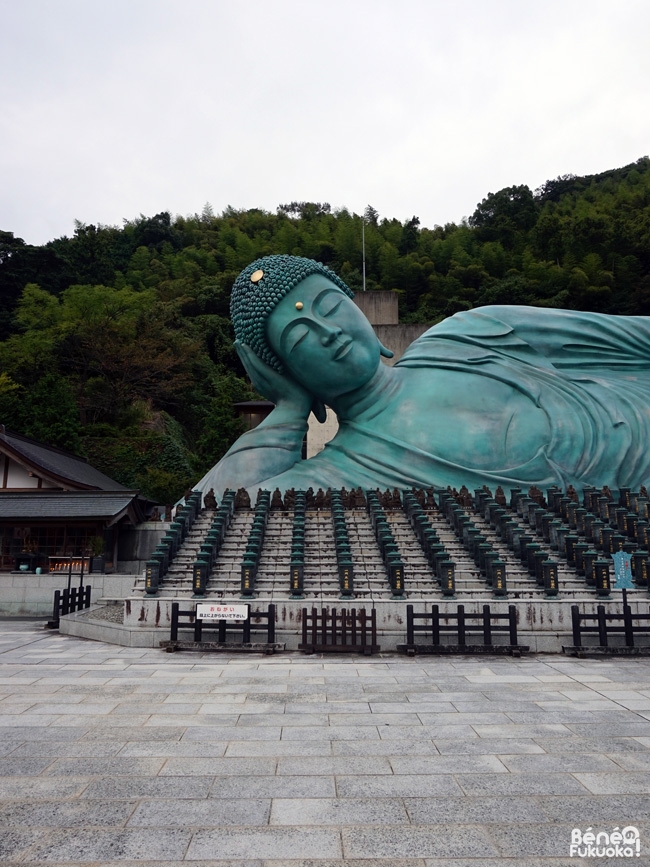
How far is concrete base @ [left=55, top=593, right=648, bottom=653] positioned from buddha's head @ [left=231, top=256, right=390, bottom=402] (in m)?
7.59

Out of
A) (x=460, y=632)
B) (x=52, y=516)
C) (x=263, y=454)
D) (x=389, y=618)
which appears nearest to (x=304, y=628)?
(x=389, y=618)

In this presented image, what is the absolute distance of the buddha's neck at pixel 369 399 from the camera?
17891 millimetres

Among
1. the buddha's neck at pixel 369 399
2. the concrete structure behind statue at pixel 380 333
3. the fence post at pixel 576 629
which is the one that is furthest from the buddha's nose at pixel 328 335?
the fence post at pixel 576 629

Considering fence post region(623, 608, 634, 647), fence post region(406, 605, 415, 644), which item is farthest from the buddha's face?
fence post region(623, 608, 634, 647)

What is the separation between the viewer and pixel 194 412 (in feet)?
129

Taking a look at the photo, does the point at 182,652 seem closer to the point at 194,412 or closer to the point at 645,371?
the point at 645,371

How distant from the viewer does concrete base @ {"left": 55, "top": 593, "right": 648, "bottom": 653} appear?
33.6 ft

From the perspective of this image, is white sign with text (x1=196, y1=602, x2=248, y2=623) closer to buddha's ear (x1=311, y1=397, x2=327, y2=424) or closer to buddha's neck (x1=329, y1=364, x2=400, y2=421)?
buddha's neck (x1=329, y1=364, x2=400, y2=421)

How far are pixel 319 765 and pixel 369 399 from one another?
→ 1331 centimetres

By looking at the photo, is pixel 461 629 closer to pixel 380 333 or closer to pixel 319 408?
A: pixel 319 408

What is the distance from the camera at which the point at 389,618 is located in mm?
10680

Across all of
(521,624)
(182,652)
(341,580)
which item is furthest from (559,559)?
(182,652)

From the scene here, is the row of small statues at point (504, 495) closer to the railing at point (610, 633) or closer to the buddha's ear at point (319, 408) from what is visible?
the buddha's ear at point (319, 408)

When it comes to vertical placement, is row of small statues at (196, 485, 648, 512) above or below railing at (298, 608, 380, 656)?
above
